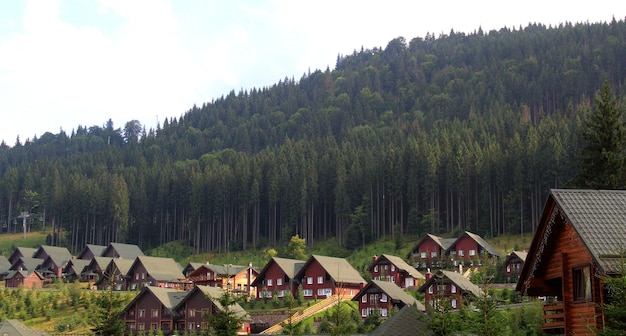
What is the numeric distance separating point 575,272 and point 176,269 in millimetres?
91406

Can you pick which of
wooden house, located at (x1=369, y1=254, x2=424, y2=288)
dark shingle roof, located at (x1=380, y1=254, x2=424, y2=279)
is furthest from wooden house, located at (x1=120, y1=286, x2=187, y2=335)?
dark shingle roof, located at (x1=380, y1=254, x2=424, y2=279)

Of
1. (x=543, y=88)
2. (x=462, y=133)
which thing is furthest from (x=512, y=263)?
→ (x=543, y=88)

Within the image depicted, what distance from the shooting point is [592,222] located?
21.9m

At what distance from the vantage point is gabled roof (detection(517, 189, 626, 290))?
67.9 ft

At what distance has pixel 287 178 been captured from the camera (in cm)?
13462

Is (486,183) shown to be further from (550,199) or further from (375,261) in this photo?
(550,199)

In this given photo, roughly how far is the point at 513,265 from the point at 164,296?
1518 inches

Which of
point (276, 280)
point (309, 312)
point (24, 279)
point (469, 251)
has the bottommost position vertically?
point (309, 312)

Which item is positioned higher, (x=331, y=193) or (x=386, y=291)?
(x=331, y=193)

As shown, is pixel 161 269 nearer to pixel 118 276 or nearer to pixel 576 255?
pixel 118 276

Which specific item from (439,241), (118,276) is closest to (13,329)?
(118,276)

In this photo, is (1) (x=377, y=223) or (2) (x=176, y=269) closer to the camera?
(2) (x=176, y=269)

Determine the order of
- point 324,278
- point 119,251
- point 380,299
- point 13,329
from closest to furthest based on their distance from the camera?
point 13,329 → point 380,299 → point 324,278 → point 119,251

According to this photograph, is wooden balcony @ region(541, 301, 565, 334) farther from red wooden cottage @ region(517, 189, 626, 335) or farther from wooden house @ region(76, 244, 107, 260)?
wooden house @ region(76, 244, 107, 260)
